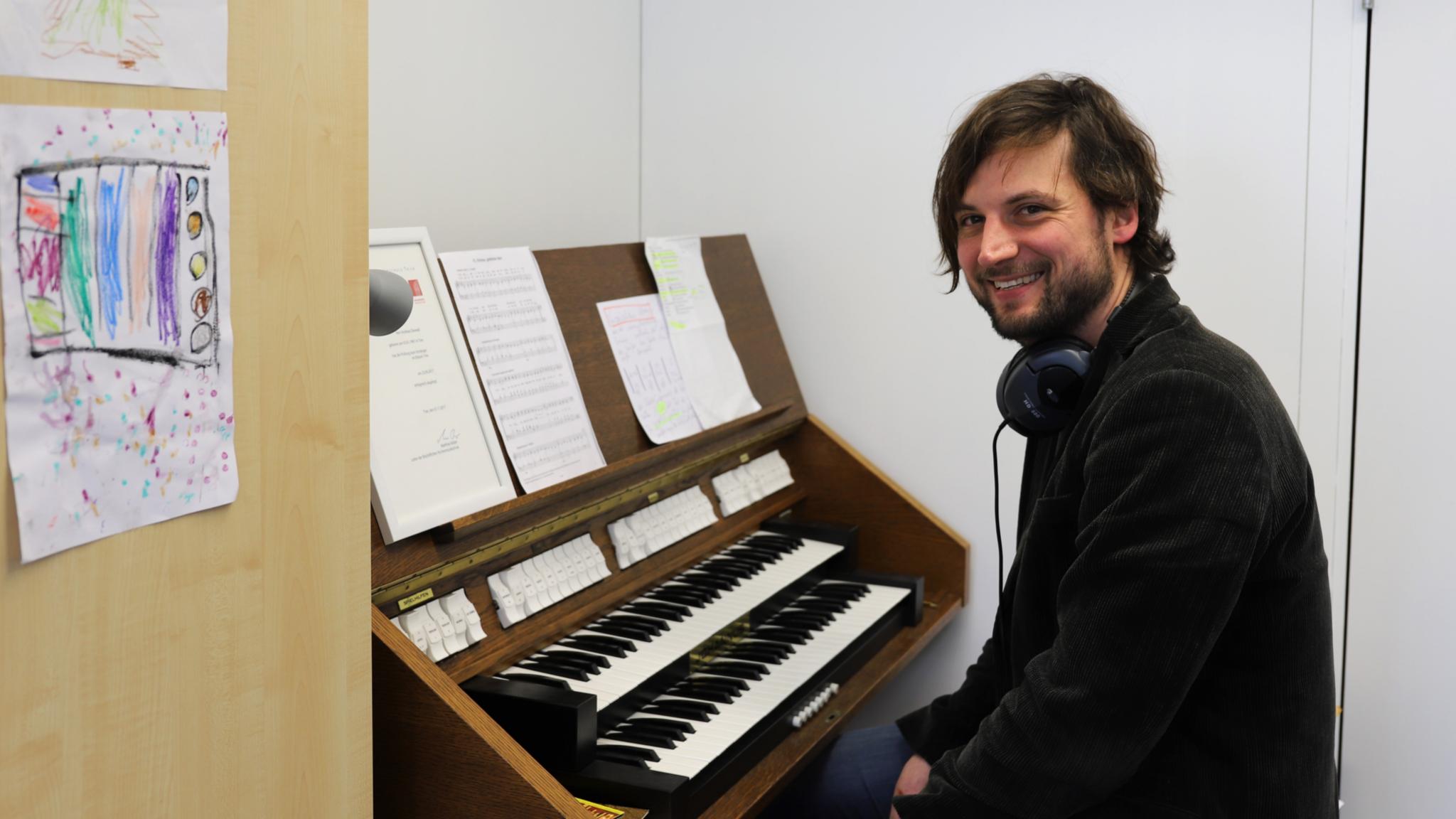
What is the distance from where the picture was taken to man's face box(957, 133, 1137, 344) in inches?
Answer: 70.7

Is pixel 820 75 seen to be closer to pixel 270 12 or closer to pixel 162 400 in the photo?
pixel 270 12

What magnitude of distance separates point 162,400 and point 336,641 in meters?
0.38

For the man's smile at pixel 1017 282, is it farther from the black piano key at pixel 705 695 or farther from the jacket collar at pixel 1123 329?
the black piano key at pixel 705 695

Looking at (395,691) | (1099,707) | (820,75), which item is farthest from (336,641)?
(820,75)

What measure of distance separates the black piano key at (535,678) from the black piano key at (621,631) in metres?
0.23

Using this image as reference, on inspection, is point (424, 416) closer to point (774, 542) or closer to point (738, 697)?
point (738, 697)

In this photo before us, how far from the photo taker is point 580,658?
2.10 meters

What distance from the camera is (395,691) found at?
1.59 metres

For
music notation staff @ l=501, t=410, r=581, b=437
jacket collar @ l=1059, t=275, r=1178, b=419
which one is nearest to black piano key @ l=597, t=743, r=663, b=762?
music notation staff @ l=501, t=410, r=581, b=437

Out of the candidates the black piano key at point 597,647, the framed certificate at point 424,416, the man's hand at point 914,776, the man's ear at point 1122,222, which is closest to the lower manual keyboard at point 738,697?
the black piano key at point 597,647

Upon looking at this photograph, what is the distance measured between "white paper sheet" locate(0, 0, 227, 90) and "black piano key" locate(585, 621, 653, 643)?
1286 millimetres

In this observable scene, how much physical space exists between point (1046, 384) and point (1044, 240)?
21 cm

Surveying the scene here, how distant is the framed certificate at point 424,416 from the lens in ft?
6.17

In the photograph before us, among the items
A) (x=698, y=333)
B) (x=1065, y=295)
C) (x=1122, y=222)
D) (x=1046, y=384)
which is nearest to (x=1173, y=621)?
(x=1046, y=384)
